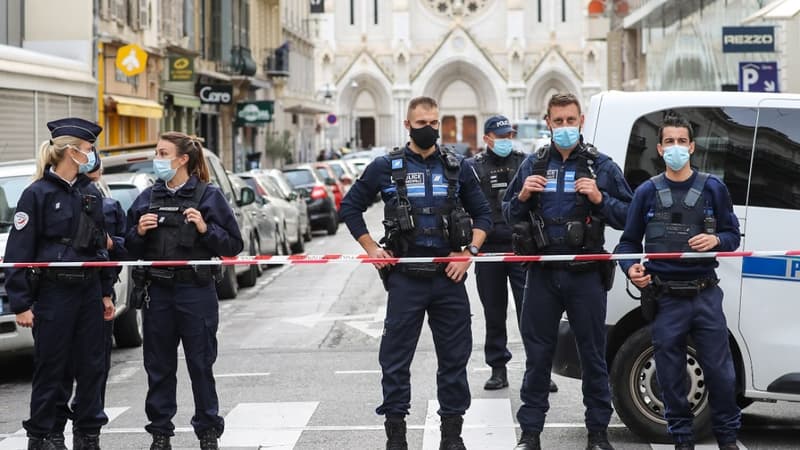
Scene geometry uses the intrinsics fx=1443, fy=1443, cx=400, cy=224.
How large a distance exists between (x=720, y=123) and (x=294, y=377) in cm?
453

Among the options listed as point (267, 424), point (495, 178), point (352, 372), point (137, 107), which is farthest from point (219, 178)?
point (137, 107)

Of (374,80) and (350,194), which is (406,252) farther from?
Result: (374,80)

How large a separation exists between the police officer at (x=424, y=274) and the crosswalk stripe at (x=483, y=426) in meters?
0.63

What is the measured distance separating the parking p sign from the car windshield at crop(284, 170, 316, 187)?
522 inches

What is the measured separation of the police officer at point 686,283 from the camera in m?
7.75

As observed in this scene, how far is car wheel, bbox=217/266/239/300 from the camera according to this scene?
1847cm

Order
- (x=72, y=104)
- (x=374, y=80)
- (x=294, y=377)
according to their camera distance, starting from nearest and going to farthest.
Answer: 1. (x=294, y=377)
2. (x=72, y=104)
3. (x=374, y=80)

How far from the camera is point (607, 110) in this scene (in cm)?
886

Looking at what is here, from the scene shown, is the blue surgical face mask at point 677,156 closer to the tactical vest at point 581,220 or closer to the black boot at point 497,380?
the tactical vest at point 581,220

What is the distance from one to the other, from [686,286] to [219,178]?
1106cm

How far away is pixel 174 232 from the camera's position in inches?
327

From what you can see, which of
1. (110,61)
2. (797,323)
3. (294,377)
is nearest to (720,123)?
(797,323)

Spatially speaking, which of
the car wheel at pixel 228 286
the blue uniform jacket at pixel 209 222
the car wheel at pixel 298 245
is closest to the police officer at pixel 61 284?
the blue uniform jacket at pixel 209 222

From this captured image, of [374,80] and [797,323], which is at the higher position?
[374,80]
